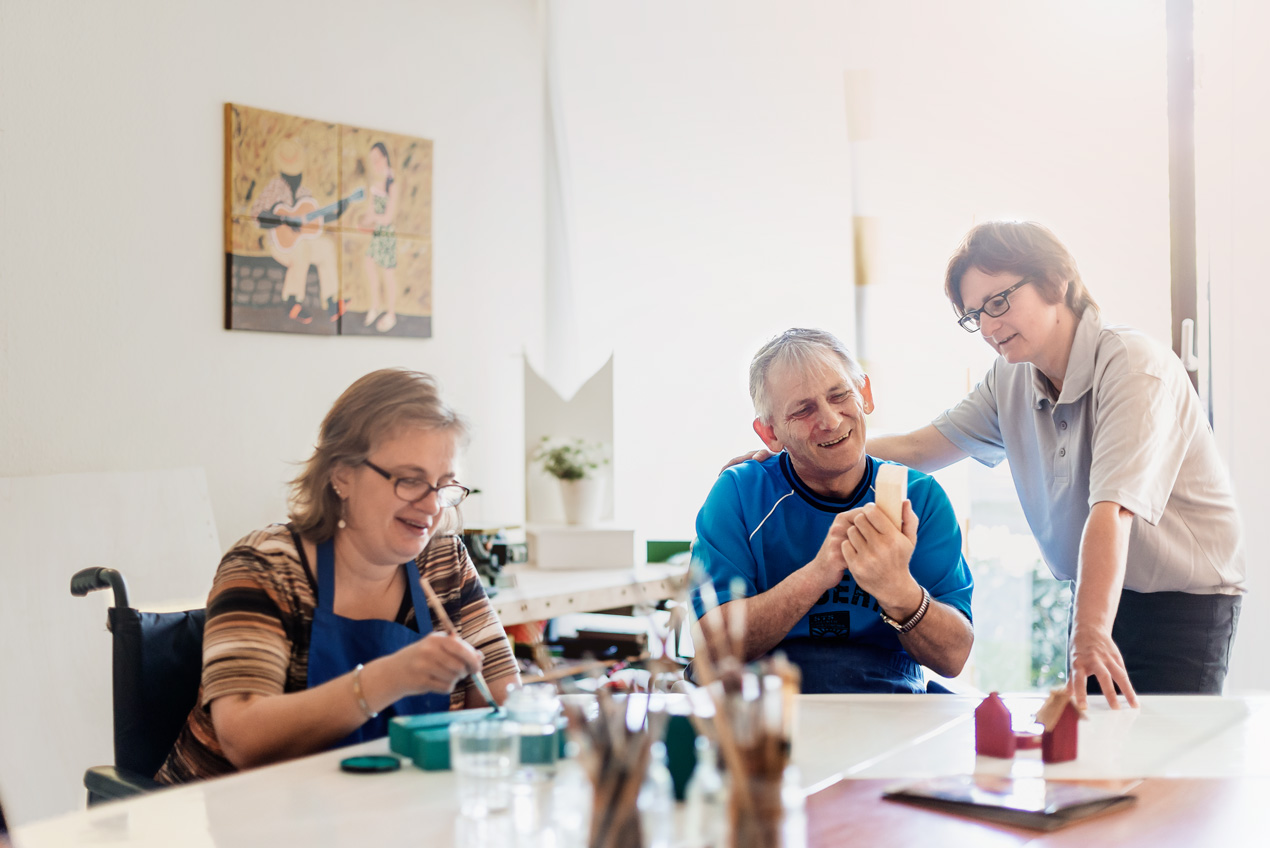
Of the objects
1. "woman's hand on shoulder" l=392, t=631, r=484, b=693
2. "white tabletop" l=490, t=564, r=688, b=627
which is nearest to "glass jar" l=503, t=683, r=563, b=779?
"woman's hand on shoulder" l=392, t=631, r=484, b=693

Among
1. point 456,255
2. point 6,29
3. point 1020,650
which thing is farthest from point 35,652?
point 1020,650

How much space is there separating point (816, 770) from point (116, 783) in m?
1.03

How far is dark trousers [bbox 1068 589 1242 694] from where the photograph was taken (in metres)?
2.01

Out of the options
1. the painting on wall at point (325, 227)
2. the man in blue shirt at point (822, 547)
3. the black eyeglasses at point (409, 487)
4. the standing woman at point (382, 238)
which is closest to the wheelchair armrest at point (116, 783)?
the black eyeglasses at point (409, 487)

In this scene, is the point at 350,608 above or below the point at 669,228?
below

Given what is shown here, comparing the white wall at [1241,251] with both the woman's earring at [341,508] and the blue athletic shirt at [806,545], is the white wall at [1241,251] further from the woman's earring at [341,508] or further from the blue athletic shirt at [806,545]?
the woman's earring at [341,508]

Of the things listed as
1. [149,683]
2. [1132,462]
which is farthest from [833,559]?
[149,683]

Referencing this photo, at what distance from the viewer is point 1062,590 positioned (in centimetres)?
347

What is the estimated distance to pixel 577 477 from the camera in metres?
3.43

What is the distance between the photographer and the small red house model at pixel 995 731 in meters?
1.32

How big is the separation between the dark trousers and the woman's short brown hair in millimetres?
623

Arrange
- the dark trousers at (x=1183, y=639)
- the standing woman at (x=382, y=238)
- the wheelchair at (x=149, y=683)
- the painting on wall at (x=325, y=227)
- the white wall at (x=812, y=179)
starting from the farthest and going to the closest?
the standing woman at (x=382, y=238), the white wall at (x=812, y=179), the painting on wall at (x=325, y=227), the dark trousers at (x=1183, y=639), the wheelchair at (x=149, y=683)

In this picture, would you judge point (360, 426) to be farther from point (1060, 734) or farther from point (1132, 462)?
point (1132, 462)

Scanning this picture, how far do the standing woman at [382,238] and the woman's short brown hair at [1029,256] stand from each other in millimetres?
1973
